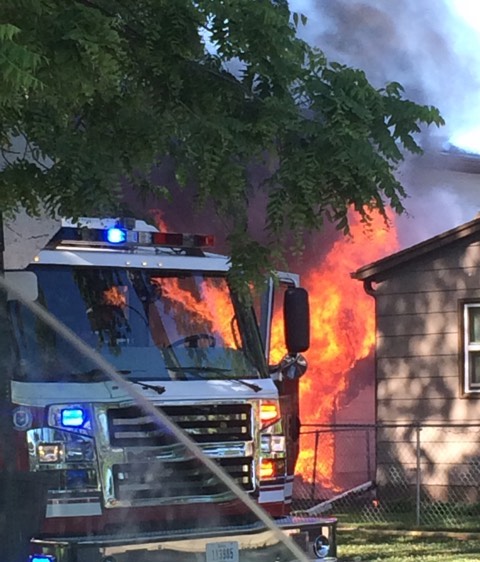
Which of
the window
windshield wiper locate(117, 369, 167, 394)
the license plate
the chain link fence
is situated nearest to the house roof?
the window

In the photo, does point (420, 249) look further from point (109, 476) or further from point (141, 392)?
point (109, 476)

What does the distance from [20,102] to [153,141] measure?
55.0 inches

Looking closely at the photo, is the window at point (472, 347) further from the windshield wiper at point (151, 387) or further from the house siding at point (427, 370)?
the windshield wiper at point (151, 387)

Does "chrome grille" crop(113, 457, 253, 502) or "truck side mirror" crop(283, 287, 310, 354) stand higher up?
"truck side mirror" crop(283, 287, 310, 354)

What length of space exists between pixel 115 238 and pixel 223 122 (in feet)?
5.63

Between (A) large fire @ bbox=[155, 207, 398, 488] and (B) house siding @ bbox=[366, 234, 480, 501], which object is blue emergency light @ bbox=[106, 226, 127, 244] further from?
(A) large fire @ bbox=[155, 207, 398, 488]

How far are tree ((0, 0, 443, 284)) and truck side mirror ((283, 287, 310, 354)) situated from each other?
1368mm

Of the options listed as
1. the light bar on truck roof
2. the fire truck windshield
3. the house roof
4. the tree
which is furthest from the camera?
the house roof

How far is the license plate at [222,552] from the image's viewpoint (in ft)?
24.4

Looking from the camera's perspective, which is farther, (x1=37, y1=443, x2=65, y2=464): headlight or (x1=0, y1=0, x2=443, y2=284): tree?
(x1=37, y1=443, x2=65, y2=464): headlight

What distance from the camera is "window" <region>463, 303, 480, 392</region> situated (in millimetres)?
16250

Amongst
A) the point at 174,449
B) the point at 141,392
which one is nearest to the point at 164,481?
the point at 174,449

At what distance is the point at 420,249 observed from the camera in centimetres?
1653

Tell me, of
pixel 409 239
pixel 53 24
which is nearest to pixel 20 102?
pixel 53 24
